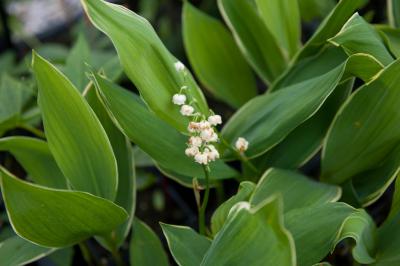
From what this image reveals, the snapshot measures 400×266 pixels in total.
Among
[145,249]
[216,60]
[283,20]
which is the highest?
[283,20]

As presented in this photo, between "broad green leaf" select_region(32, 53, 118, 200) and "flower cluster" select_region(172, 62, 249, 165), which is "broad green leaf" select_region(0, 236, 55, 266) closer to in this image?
"broad green leaf" select_region(32, 53, 118, 200)

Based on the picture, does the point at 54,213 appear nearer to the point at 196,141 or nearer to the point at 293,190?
the point at 196,141

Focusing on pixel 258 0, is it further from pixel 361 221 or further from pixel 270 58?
pixel 361 221

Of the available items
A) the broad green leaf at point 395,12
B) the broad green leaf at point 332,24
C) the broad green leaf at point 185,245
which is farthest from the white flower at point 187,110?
the broad green leaf at point 395,12

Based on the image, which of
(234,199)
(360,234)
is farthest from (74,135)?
(360,234)

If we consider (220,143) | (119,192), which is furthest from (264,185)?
(119,192)
